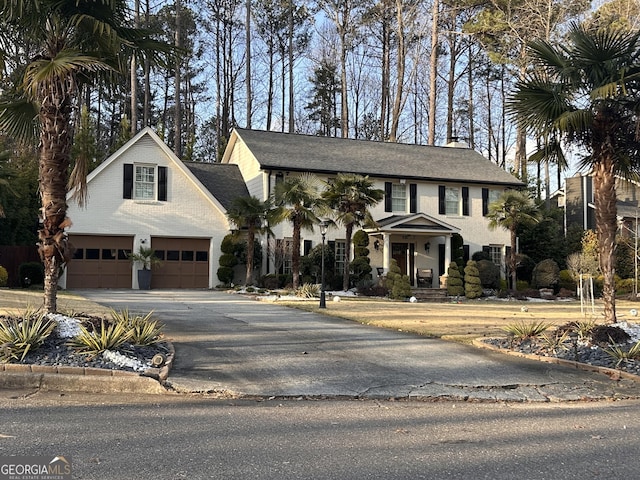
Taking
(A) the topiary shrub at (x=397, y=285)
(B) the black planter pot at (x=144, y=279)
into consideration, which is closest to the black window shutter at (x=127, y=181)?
(B) the black planter pot at (x=144, y=279)

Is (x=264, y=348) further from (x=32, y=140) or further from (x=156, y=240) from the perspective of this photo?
(x=156, y=240)

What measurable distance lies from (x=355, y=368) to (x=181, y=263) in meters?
18.7

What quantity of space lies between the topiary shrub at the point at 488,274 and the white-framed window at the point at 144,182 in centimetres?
1542

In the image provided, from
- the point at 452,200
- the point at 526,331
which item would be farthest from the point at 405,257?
the point at 526,331

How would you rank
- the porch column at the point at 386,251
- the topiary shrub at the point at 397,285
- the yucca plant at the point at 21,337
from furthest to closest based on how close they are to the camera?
the porch column at the point at 386,251 < the topiary shrub at the point at 397,285 < the yucca plant at the point at 21,337

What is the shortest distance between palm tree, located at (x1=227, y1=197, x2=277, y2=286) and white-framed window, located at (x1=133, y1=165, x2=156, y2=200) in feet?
12.9

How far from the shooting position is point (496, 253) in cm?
3064

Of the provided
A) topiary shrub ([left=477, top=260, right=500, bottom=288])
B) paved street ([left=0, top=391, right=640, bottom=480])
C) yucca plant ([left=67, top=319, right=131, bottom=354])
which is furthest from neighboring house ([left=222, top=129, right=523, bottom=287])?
paved street ([left=0, top=391, right=640, bottom=480])

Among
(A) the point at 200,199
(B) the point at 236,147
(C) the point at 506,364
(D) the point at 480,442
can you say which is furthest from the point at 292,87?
(D) the point at 480,442

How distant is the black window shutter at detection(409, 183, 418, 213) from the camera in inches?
1144

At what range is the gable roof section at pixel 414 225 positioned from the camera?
26.2 metres

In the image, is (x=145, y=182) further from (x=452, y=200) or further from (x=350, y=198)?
(x=452, y=200)

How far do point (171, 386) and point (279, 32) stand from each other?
39.4 meters

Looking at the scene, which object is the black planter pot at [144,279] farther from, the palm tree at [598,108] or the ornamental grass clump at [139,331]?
the palm tree at [598,108]
